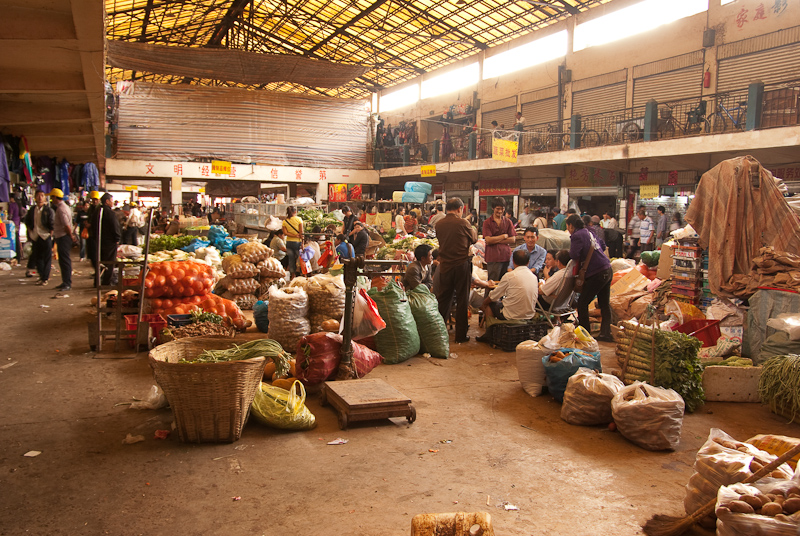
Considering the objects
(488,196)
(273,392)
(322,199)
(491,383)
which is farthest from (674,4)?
(273,392)

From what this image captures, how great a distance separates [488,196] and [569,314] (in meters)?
16.3

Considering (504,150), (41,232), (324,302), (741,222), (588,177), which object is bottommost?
(324,302)

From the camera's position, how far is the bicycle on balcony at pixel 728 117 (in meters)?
13.3

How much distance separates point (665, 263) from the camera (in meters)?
8.09

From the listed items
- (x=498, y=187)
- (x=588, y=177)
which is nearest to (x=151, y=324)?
(x=588, y=177)

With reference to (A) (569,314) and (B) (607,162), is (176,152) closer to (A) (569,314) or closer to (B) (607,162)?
(B) (607,162)

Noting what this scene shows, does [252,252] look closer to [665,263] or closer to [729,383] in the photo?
[665,263]

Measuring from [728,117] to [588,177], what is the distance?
5050mm

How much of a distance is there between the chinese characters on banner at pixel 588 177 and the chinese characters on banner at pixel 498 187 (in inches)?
108

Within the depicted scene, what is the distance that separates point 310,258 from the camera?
1155 centimetres

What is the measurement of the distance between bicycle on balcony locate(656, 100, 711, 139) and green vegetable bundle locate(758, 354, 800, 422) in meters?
10.8

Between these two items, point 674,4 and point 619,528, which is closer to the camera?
point 619,528

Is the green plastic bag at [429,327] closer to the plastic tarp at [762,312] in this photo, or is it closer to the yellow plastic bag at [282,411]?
the yellow plastic bag at [282,411]

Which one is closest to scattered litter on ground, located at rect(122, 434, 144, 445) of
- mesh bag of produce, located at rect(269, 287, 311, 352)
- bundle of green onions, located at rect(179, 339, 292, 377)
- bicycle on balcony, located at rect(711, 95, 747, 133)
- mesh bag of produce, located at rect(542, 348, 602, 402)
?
bundle of green onions, located at rect(179, 339, 292, 377)
